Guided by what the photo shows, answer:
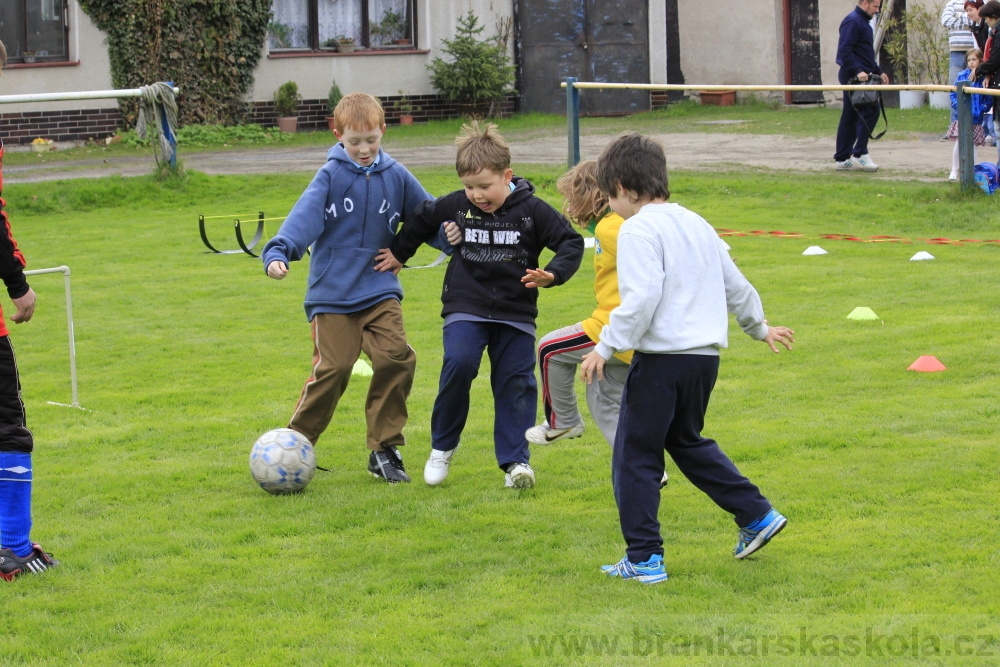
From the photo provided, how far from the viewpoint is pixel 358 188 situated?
612 cm

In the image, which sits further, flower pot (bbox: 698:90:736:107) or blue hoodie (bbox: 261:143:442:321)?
flower pot (bbox: 698:90:736:107)

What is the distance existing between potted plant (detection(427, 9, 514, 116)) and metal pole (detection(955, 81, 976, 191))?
42.2ft

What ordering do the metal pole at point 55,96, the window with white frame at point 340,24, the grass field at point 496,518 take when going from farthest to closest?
the window with white frame at point 340,24
the metal pole at point 55,96
the grass field at point 496,518

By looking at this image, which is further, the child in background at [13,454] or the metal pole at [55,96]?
the metal pole at [55,96]

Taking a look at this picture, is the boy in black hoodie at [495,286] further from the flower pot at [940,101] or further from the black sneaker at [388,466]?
the flower pot at [940,101]

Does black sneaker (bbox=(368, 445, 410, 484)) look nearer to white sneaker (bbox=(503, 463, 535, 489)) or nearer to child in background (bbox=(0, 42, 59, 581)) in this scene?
white sneaker (bbox=(503, 463, 535, 489))

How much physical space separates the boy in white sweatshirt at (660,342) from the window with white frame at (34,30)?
2050 cm

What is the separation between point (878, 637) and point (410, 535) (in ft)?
6.81

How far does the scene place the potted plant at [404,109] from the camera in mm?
25453

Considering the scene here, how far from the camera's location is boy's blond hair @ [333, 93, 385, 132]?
5.95 m

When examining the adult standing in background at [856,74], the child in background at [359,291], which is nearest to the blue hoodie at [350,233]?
the child in background at [359,291]

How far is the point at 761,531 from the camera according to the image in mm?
4695

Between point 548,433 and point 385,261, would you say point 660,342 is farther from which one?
point 385,261

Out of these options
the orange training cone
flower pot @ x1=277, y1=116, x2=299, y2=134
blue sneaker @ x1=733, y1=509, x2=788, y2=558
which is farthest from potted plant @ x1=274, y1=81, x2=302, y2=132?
blue sneaker @ x1=733, y1=509, x2=788, y2=558
